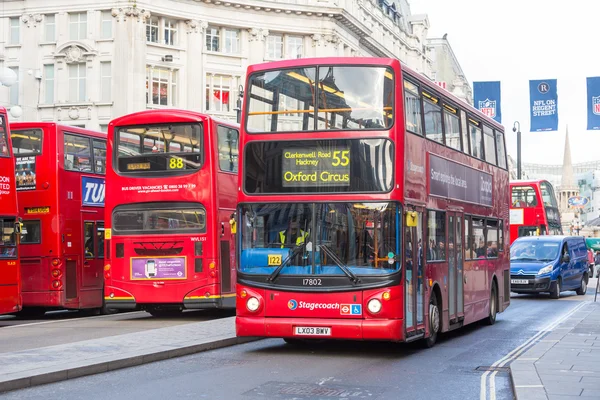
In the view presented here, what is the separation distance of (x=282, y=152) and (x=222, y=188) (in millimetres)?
6687

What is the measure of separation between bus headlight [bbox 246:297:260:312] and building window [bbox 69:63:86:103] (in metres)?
44.5

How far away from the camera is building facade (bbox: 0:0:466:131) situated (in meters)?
55.5

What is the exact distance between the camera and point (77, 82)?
185ft

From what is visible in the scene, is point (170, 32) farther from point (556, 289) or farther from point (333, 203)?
point (333, 203)

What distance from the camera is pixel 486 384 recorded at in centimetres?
1121

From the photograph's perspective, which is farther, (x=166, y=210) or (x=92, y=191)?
(x=92, y=191)

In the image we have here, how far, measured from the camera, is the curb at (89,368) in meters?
10.4

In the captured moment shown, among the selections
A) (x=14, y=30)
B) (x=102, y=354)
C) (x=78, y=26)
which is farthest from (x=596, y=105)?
(x=14, y=30)

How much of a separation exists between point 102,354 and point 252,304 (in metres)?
2.12

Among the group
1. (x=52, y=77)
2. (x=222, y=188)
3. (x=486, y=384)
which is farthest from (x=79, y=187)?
(x=52, y=77)

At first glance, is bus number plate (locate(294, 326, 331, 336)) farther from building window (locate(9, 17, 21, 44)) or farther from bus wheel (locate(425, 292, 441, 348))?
building window (locate(9, 17, 21, 44))

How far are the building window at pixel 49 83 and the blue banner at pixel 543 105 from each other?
28111 mm

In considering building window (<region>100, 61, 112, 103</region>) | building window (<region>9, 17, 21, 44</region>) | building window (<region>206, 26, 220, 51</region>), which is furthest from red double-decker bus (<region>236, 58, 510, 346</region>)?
building window (<region>9, 17, 21, 44</region>)

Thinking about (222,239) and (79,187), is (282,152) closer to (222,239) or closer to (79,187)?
(222,239)
